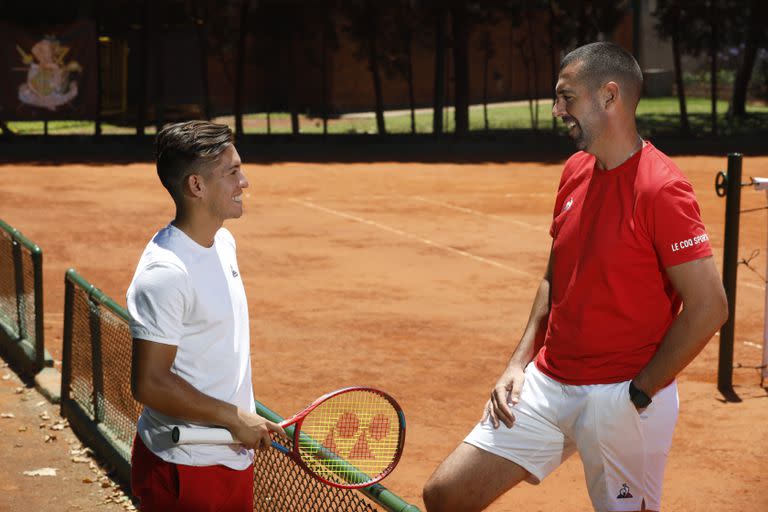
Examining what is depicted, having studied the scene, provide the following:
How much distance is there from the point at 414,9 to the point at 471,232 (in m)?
17.3

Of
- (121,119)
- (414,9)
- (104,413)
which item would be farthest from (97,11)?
(104,413)

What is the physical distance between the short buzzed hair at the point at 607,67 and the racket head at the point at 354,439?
1445mm

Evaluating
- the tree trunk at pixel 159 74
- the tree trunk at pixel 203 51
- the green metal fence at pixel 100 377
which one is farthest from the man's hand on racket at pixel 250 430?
the tree trunk at pixel 159 74

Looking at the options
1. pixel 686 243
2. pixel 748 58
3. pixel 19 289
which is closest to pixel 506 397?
pixel 686 243

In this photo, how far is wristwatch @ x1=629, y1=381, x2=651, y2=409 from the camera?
4.28 m

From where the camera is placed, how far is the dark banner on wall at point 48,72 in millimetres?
31109

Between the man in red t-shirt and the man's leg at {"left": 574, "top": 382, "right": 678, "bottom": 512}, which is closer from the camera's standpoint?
the man in red t-shirt

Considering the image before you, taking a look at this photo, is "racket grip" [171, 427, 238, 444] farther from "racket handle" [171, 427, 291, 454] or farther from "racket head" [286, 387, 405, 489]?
"racket head" [286, 387, 405, 489]

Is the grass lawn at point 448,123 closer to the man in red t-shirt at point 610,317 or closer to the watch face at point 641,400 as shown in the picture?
the man in red t-shirt at point 610,317

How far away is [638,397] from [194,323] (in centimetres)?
166

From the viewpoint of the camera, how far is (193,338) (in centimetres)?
382

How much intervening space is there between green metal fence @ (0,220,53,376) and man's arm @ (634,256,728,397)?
608 cm

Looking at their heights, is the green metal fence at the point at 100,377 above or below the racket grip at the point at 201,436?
below

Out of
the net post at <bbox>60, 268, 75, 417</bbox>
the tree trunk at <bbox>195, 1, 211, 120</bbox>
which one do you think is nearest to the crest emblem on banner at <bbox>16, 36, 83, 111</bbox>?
the tree trunk at <bbox>195, 1, 211, 120</bbox>
